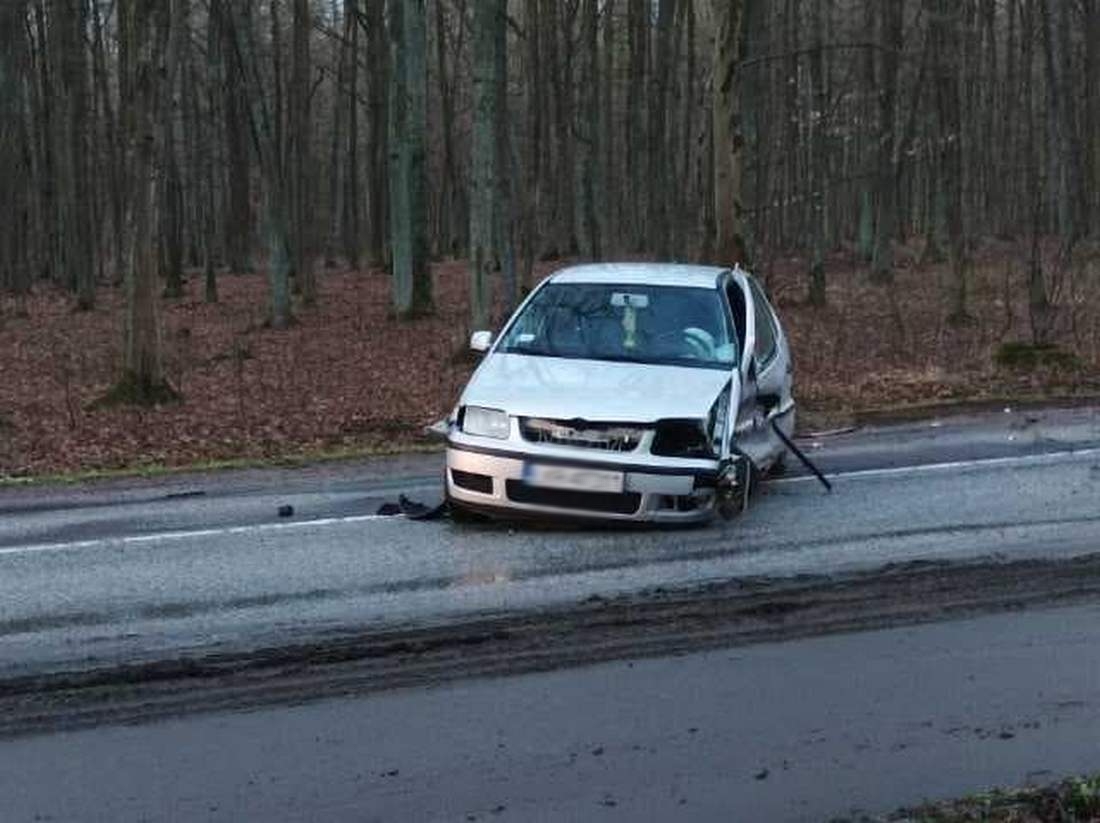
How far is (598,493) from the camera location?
877 cm

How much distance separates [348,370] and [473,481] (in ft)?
40.3

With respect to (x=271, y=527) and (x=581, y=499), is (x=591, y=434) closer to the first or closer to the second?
(x=581, y=499)

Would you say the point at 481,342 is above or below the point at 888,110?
below

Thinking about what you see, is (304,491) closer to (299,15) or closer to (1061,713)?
(1061,713)

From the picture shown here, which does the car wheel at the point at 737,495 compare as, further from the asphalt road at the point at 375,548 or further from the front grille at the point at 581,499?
the front grille at the point at 581,499

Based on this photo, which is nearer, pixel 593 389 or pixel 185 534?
pixel 593 389

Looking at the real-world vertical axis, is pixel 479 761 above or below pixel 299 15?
below

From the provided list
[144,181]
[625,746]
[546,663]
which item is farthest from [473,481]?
[144,181]

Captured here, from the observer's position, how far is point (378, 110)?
37.6 m

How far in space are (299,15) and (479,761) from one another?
2964 centimetres

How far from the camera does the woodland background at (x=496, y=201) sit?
17125 millimetres

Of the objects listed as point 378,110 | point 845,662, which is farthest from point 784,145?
point 845,662

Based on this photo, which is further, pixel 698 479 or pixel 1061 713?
pixel 698 479

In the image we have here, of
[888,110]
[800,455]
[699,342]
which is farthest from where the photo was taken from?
[888,110]
